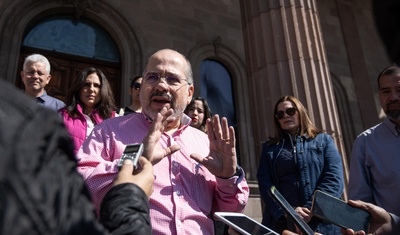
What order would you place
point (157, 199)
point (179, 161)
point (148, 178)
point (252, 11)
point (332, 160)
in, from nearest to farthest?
point (148, 178), point (157, 199), point (179, 161), point (332, 160), point (252, 11)

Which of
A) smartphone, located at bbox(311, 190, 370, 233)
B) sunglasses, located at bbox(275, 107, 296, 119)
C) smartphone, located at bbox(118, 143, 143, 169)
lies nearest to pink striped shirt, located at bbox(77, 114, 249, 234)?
smartphone, located at bbox(118, 143, 143, 169)

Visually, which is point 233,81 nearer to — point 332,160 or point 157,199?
point 332,160

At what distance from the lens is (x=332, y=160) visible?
3281mm

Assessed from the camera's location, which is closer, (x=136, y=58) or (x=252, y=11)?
(x=252, y=11)

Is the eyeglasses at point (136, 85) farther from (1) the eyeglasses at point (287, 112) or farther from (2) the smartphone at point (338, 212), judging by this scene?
(2) the smartphone at point (338, 212)

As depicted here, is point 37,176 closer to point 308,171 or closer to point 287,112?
point 308,171

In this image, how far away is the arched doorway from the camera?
24.6ft

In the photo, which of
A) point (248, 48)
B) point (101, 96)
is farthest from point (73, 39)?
point (101, 96)

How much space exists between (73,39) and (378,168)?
6.75 m

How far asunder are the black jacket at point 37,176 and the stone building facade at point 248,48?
4.59m

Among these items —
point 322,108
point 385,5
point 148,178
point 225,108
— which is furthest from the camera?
point 225,108

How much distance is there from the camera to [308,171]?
3.22m

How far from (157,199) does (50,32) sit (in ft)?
22.5

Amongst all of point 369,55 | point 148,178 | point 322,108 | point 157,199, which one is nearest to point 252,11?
point 322,108
